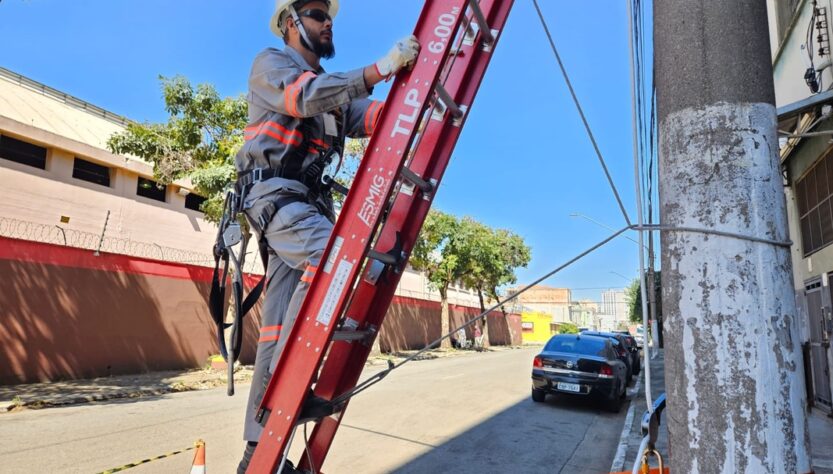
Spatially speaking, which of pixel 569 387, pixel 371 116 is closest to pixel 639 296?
pixel 569 387

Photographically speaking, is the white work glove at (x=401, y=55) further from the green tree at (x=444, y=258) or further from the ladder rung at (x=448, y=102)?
the green tree at (x=444, y=258)

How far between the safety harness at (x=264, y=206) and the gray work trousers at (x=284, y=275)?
43mm

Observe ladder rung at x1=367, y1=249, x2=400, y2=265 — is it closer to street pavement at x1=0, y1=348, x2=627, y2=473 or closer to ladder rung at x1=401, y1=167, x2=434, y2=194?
ladder rung at x1=401, y1=167, x2=434, y2=194

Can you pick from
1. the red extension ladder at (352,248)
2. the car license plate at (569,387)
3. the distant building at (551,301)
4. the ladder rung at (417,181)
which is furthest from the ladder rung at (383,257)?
the distant building at (551,301)

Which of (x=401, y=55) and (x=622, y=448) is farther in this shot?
(x=622, y=448)

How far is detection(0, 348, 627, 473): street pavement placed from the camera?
5809 millimetres

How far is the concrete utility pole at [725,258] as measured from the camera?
1.47 metres

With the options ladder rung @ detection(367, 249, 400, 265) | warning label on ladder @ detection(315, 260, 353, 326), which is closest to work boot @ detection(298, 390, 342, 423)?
warning label on ladder @ detection(315, 260, 353, 326)

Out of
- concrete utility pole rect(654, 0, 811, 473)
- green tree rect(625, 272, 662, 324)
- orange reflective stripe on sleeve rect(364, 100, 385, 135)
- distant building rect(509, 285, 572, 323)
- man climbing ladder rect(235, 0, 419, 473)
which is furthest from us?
distant building rect(509, 285, 572, 323)

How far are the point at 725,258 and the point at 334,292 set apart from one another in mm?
1256

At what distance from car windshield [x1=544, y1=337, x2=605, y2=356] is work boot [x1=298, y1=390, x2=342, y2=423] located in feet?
34.6

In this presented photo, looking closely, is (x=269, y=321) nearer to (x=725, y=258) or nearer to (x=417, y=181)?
(x=417, y=181)

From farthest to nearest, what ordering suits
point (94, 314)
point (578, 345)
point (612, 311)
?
point (612, 311) → point (94, 314) → point (578, 345)

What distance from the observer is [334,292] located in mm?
1995
